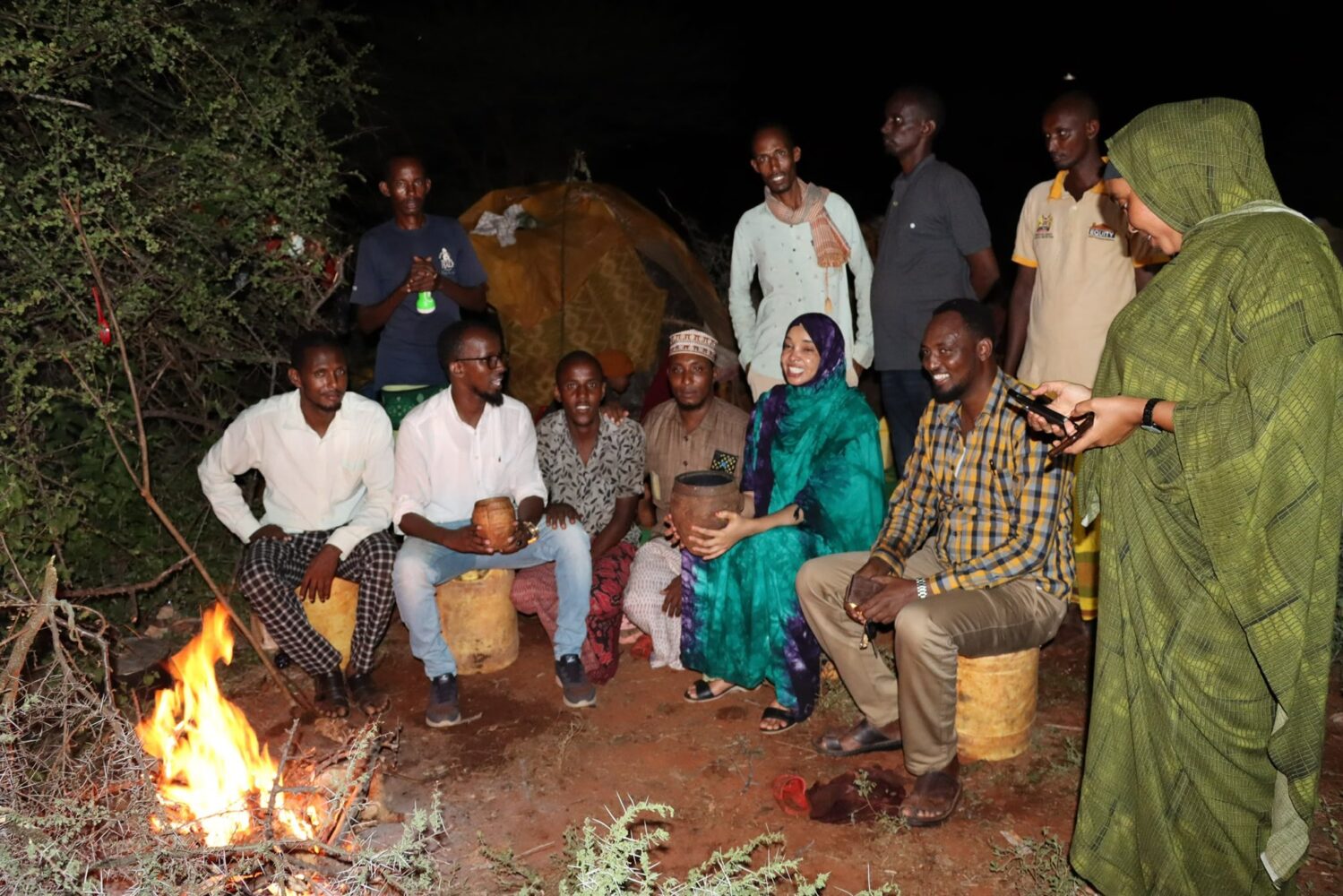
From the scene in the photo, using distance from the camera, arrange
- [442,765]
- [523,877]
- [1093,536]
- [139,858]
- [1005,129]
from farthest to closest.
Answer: [1005,129] → [1093,536] → [442,765] → [523,877] → [139,858]

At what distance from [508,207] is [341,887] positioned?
5.86 m

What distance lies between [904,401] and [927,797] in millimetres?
2203

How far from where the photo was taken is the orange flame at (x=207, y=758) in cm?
340

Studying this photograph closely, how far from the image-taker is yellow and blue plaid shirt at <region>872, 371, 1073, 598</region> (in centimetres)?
390

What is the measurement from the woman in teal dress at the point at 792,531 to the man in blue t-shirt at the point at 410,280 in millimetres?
1976

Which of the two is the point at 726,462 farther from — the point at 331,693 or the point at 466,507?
the point at 331,693

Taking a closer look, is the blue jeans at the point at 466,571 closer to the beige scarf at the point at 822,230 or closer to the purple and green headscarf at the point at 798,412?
the purple and green headscarf at the point at 798,412

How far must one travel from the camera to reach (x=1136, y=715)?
2.98 metres

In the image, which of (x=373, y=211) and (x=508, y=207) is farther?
(x=373, y=211)

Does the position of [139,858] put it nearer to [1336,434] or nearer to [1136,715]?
[1136,715]

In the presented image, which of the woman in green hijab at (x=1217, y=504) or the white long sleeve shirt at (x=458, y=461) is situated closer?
the woman in green hijab at (x=1217, y=504)

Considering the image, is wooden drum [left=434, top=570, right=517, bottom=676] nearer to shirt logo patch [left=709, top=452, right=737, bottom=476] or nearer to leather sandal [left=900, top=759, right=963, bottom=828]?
shirt logo patch [left=709, top=452, right=737, bottom=476]

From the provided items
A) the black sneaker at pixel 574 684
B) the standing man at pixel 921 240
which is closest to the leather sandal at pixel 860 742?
the black sneaker at pixel 574 684

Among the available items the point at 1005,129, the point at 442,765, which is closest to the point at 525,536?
the point at 442,765
